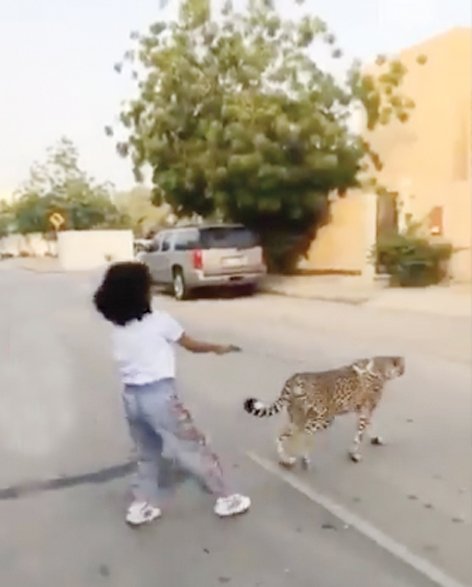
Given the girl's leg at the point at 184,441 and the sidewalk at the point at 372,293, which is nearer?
the girl's leg at the point at 184,441

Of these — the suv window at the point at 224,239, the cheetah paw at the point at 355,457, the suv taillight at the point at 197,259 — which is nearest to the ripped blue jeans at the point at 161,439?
the cheetah paw at the point at 355,457

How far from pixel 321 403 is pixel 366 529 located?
3.44 ft

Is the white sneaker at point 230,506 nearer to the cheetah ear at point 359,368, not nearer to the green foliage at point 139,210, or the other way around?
the cheetah ear at point 359,368

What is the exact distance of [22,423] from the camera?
5.48m

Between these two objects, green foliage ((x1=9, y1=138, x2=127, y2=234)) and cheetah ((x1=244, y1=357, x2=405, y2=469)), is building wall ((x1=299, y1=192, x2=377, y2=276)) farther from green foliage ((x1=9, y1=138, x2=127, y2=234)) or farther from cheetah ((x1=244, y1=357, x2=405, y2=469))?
green foliage ((x1=9, y1=138, x2=127, y2=234))

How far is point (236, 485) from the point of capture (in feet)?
13.1

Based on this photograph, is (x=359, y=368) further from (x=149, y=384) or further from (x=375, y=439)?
(x=149, y=384)

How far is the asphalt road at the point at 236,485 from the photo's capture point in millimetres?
3109

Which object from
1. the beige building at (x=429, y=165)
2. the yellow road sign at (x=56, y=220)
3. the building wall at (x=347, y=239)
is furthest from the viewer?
the beige building at (x=429, y=165)

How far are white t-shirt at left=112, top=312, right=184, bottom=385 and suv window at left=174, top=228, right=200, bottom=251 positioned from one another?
174 inches

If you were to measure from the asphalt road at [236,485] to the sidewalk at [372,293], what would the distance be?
3.59 meters

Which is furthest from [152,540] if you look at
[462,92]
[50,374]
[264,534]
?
[462,92]

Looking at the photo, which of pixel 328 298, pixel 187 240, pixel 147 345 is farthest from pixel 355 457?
pixel 328 298

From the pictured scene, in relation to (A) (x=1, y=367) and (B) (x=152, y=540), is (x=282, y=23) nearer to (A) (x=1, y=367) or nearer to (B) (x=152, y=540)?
(A) (x=1, y=367)
